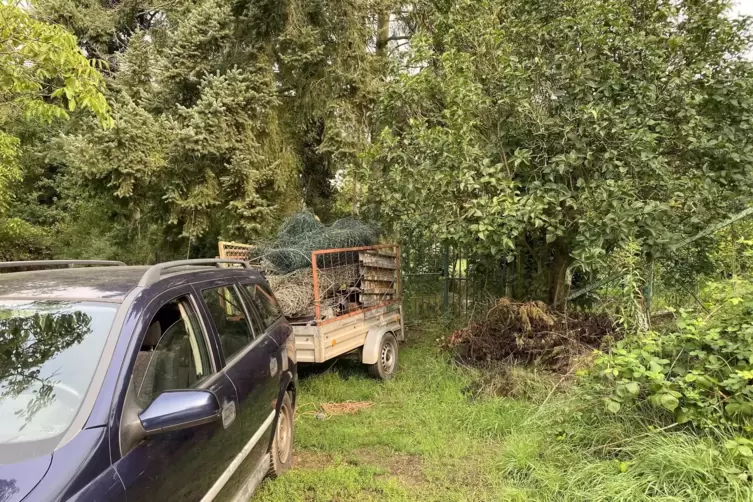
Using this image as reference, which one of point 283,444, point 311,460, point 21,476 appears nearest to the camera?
point 21,476

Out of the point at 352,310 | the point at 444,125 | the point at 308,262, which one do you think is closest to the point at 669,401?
the point at 352,310

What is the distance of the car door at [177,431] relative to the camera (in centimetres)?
180

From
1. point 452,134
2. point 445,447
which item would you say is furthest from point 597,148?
point 445,447

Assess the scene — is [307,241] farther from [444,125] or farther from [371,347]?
[444,125]

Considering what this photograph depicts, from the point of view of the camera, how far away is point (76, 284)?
7.96ft

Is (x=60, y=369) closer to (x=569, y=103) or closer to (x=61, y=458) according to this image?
(x=61, y=458)

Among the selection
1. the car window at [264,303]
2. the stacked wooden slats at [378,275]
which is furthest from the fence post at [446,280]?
the car window at [264,303]

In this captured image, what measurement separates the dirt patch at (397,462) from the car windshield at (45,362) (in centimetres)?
260

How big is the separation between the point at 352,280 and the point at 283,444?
265 centimetres

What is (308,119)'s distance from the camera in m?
9.43

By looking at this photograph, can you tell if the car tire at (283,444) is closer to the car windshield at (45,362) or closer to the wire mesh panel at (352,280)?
the wire mesh panel at (352,280)

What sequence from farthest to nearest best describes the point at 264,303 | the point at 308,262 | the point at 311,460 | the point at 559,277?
1. the point at 559,277
2. the point at 308,262
3. the point at 311,460
4. the point at 264,303

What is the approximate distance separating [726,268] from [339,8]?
750 centimetres

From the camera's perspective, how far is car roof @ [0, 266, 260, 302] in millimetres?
2283
